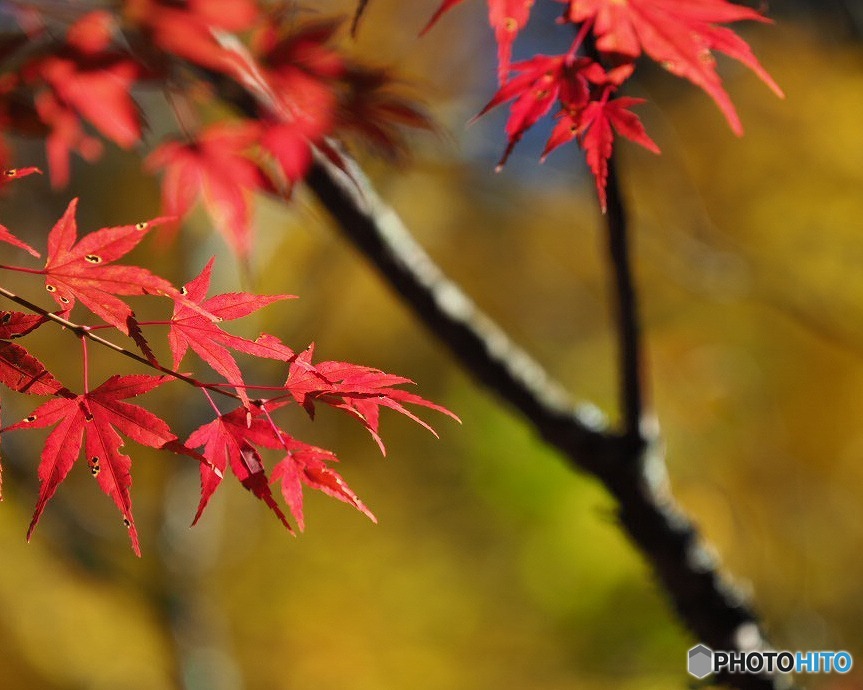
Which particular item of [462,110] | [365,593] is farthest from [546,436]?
[365,593]

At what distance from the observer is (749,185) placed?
5449 millimetres

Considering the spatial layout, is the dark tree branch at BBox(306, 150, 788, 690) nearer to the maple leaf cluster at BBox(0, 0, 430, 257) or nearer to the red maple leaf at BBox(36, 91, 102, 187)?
the maple leaf cluster at BBox(0, 0, 430, 257)

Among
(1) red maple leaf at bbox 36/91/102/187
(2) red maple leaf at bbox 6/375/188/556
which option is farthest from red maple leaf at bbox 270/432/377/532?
(1) red maple leaf at bbox 36/91/102/187

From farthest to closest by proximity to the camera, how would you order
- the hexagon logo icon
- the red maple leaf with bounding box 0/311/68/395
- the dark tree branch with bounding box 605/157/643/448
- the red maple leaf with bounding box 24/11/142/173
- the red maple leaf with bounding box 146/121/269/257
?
the hexagon logo icon → the red maple leaf with bounding box 146/121/269/257 → the red maple leaf with bounding box 24/11/142/173 → the dark tree branch with bounding box 605/157/643/448 → the red maple leaf with bounding box 0/311/68/395

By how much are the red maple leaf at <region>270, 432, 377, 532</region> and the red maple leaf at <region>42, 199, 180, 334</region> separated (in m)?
0.18

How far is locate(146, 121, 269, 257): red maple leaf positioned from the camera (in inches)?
45.0

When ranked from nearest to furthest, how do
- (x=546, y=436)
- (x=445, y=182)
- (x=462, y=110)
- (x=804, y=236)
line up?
(x=546, y=436) → (x=462, y=110) → (x=804, y=236) → (x=445, y=182)

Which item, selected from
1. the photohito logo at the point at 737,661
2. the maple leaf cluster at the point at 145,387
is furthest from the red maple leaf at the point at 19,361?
the photohito logo at the point at 737,661

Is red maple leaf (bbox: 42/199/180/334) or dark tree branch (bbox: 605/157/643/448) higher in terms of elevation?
red maple leaf (bbox: 42/199/180/334)

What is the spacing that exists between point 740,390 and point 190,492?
321 cm

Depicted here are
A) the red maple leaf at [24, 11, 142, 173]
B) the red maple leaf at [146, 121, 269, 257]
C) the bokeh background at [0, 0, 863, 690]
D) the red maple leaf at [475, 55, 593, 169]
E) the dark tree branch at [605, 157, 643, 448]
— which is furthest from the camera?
the bokeh background at [0, 0, 863, 690]

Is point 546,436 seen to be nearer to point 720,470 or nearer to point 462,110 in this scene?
point 462,110

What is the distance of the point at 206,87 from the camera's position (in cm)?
121

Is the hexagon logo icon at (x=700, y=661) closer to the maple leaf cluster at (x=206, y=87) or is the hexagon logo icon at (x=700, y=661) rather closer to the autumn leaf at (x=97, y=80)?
the maple leaf cluster at (x=206, y=87)
